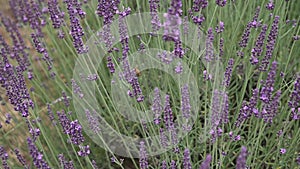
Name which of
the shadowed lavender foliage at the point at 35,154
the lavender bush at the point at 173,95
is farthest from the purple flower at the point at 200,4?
the shadowed lavender foliage at the point at 35,154

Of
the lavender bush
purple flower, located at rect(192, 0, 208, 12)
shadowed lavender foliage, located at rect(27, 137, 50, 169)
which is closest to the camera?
shadowed lavender foliage, located at rect(27, 137, 50, 169)

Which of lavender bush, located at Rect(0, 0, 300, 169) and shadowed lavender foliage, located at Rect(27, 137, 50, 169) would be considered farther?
lavender bush, located at Rect(0, 0, 300, 169)

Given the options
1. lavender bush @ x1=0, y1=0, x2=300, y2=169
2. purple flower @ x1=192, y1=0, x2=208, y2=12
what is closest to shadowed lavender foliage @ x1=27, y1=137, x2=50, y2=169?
lavender bush @ x1=0, y1=0, x2=300, y2=169

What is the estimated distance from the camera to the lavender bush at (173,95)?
179 cm

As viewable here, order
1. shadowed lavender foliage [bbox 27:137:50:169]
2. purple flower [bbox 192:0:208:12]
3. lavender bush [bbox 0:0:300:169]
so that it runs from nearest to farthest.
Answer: shadowed lavender foliage [bbox 27:137:50:169]
lavender bush [bbox 0:0:300:169]
purple flower [bbox 192:0:208:12]

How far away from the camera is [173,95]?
272 centimetres

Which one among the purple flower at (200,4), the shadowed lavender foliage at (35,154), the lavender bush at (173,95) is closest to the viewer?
the shadowed lavender foliage at (35,154)

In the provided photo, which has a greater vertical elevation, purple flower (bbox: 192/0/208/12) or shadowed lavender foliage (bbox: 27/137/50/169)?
purple flower (bbox: 192/0/208/12)

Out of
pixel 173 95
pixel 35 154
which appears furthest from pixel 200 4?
pixel 35 154

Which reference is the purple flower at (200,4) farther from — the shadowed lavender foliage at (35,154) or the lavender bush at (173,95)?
the shadowed lavender foliage at (35,154)

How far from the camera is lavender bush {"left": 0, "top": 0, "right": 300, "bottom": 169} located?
179 cm

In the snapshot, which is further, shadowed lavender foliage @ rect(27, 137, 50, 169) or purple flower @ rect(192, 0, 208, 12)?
purple flower @ rect(192, 0, 208, 12)

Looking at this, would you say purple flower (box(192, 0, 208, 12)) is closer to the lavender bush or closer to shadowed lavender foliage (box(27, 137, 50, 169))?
the lavender bush

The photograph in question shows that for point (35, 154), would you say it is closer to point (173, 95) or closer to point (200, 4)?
point (200, 4)
